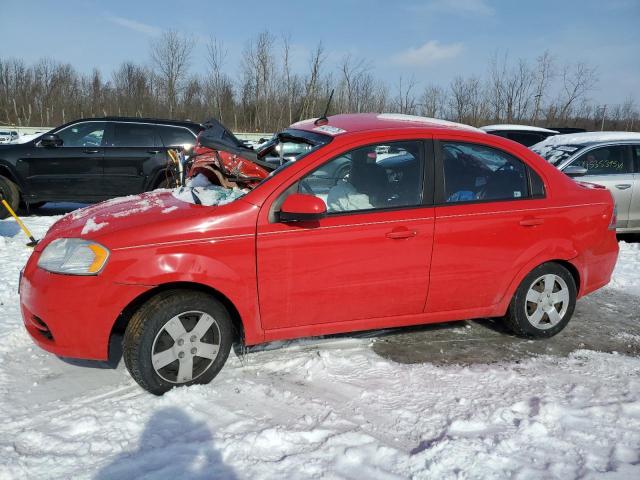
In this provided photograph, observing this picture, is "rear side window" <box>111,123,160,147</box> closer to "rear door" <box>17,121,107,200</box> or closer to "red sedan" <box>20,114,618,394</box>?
"rear door" <box>17,121,107,200</box>

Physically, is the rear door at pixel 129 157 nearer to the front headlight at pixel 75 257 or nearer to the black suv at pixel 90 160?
the black suv at pixel 90 160

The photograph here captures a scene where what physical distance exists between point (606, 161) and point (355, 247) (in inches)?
243

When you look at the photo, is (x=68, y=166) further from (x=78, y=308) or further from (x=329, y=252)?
(x=329, y=252)

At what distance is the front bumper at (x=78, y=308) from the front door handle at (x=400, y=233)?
1648 mm

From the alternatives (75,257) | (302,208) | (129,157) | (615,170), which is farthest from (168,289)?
(615,170)

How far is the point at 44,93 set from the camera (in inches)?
1831

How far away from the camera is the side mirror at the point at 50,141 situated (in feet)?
28.7

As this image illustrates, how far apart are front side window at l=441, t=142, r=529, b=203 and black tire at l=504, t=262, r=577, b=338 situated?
0.68 meters

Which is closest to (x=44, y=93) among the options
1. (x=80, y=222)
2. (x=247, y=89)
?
(x=247, y=89)

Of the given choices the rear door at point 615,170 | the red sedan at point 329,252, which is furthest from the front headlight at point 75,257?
the rear door at point 615,170

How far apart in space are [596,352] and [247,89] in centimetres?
3964

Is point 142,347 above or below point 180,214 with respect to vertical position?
below

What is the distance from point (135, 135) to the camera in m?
9.09

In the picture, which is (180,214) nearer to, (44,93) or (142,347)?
(142,347)
